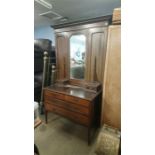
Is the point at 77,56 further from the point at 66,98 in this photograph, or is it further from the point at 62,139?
the point at 62,139

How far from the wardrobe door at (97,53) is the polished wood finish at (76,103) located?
21cm

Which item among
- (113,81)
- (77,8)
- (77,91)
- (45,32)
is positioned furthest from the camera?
(45,32)

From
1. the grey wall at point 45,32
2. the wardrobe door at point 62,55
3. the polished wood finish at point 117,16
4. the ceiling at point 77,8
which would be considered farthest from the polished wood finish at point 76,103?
the grey wall at point 45,32

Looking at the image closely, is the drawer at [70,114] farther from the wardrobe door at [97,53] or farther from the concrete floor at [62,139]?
the wardrobe door at [97,53]

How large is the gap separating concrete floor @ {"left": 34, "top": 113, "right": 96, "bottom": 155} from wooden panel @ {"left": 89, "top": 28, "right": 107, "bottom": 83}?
41.9 inches

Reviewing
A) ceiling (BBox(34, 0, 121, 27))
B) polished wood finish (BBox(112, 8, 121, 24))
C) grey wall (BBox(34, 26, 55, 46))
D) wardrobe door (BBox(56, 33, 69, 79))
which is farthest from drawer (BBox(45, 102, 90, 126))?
grey wall (BBox(34, 26, 55, 46))

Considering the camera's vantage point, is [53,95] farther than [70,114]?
Yes

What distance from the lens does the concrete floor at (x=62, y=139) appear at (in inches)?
76.5

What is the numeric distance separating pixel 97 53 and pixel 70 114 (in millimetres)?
1193

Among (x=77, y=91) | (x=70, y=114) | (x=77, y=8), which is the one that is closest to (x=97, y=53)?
(x=77, y=91)

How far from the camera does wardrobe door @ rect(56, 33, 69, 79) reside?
269 centimetres

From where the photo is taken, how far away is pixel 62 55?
2.76 m
